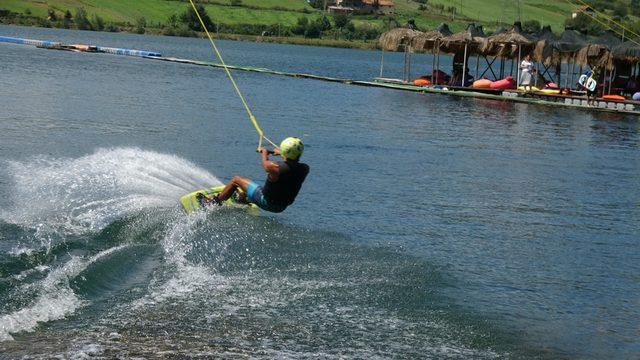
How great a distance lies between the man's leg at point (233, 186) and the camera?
16.1 metres

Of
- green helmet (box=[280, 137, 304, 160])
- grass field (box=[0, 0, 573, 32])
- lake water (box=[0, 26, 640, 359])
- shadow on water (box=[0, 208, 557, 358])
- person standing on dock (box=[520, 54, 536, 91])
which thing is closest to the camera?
shadow on water (box=[0, 208, 557, 358])

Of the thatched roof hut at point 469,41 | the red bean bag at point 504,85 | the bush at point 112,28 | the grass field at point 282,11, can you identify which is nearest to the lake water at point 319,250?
the red bean bag at point 504,85

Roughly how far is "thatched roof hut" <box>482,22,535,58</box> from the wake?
3466 centimetres

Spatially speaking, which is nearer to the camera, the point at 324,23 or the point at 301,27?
the point at 301,27

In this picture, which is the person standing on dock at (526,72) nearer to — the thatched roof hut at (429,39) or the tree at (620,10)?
the thatched roof hut at (429,39)

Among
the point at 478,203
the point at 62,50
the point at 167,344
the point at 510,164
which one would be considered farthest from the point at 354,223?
the point at 62,50

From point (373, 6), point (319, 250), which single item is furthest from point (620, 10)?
point (319, 250)

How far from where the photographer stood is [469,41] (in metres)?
53.1

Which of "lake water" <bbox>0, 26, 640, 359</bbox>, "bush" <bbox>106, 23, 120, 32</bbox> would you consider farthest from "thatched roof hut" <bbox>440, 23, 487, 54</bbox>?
"bush" <bbox>106, 23, 120, 32</bbox>

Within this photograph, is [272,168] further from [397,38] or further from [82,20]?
[82,20]

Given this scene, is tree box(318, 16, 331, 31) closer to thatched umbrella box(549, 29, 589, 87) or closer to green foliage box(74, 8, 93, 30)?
green foliage box(74, 8, 93, 30)

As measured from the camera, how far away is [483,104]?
161 ft

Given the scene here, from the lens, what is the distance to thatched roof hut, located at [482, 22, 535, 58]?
5094 centimetres

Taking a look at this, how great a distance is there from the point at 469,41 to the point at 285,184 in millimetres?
39926
